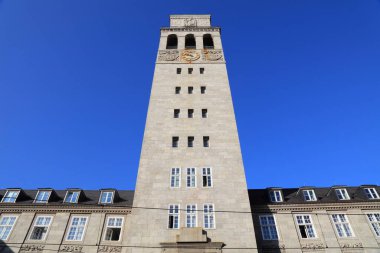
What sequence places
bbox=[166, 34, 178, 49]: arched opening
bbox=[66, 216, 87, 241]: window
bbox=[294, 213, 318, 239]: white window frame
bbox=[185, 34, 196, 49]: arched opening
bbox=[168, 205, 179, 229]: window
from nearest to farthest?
bbox=[168, 205, 179, 229]: window, bbox=[66, 216, 87, 241]: window, bbox=[294, 213, 318, 239]: white window frame, bbox=[166, 34, 178, 49]: arched opening, bbox=[185, 34, 196, 49]: arched opening

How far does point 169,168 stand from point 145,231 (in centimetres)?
684

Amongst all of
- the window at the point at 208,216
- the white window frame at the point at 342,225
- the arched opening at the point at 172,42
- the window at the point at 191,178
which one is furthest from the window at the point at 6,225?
the arched opening at the point at 172,42

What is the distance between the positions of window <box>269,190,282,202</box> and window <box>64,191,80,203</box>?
2141 cm

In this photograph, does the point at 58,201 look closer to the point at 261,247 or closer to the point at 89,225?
the point at 89,225

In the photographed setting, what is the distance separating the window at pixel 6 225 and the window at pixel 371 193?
3774 cm

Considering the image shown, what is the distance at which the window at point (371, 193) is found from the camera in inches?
1267

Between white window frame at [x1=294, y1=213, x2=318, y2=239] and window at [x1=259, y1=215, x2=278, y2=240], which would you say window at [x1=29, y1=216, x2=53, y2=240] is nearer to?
window at [x1=259, y1=215, x2=278, y2=240]

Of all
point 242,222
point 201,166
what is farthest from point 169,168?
point 242,222

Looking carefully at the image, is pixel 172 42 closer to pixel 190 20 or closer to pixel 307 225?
pixel 190 20

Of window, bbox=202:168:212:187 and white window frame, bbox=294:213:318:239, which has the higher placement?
window, bbox=202:168:212:187

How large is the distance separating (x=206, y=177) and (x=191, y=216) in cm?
440

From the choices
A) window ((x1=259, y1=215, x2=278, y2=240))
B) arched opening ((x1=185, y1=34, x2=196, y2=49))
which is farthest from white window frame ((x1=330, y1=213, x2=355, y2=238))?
arched opening ((x1=185, y1=34, x2=196, y2=49))

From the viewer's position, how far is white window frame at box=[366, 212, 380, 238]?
94.5ft

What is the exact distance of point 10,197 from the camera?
1270 inches
